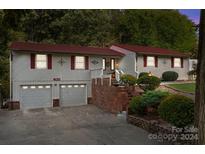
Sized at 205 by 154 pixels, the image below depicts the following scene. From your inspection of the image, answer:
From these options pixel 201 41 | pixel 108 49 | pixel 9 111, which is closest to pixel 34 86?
pixel 9 111

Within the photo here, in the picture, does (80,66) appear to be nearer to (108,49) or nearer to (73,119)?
(108,49)

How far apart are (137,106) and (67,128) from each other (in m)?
2.65

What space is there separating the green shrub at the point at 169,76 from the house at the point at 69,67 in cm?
16

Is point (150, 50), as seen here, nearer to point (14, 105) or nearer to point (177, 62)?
point (177, 62)

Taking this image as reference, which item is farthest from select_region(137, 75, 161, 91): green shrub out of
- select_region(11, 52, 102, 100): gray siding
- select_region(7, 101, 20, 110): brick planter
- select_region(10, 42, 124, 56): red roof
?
select_region(7, 101, 20, 110): brick planter

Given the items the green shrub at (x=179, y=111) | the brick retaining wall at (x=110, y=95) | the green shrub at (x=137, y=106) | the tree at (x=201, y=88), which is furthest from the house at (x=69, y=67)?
the tree at (x=201, y=88)

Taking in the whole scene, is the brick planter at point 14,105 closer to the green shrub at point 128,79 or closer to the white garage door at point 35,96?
the white garage door at point 35,96

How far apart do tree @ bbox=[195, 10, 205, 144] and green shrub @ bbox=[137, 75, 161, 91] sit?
474 centimetres

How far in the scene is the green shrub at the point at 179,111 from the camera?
287 inches

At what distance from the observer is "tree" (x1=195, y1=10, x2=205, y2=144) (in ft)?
20.0

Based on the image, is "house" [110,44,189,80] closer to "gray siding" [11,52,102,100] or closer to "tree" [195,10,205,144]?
"gray siding" [11,52,102,100]

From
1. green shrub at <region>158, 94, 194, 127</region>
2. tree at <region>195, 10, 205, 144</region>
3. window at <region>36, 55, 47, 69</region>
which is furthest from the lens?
window at <region>36, 55, 47, 69</region>

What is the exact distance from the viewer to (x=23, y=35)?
351 inches
